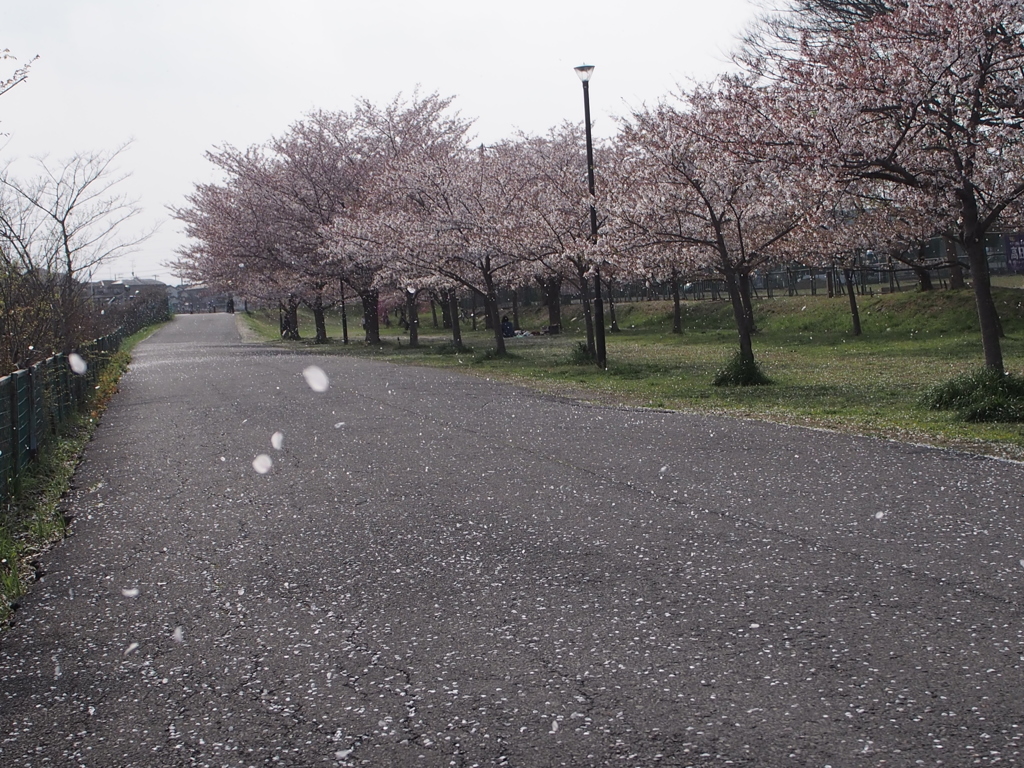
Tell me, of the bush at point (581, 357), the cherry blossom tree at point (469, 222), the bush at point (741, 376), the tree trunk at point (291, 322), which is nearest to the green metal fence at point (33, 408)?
the bush at point (741, 376)

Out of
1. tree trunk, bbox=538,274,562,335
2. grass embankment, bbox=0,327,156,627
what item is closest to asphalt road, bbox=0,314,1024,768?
grass embankment, bbox=0,327,156,627

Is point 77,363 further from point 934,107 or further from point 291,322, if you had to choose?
point 291,322

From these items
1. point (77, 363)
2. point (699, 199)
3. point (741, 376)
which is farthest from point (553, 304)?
point (77, 363)

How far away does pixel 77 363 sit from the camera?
16891mm

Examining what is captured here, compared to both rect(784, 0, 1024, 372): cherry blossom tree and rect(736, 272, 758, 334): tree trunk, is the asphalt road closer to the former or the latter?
rect(784, 0, 1024, 372): cherry blossom tree

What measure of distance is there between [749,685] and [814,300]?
38412 mm

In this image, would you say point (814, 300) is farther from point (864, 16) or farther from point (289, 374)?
point (289, 374)

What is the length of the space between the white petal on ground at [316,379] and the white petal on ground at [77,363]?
13.8 ft

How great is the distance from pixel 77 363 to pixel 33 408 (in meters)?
6.13

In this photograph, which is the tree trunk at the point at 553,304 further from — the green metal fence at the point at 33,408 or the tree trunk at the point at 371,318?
the green metal fence at the point at 33,408

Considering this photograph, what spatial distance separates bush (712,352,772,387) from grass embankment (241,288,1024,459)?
233 millimetres

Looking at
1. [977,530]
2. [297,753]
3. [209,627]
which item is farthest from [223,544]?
[977,530]

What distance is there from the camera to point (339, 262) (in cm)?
4300

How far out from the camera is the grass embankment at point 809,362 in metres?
13.3
